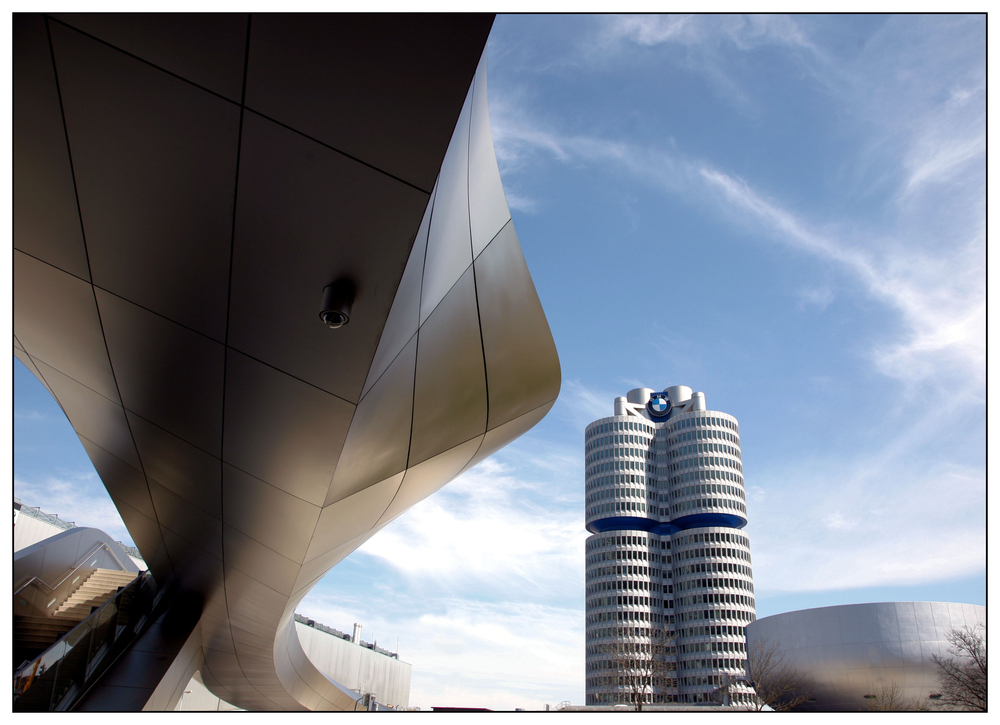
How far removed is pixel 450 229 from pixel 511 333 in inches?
105

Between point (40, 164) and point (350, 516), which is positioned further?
point (350, 516)

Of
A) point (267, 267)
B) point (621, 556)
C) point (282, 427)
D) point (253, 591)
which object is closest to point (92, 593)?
point (253, 591)

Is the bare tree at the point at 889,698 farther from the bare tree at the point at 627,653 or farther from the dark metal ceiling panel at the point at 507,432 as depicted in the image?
the dark metal ceiling panel at the point at 507,432

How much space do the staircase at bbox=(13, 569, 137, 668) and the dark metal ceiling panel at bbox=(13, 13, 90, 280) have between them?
300 inches

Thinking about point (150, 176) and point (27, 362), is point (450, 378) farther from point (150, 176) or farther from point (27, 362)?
point (27, 362)

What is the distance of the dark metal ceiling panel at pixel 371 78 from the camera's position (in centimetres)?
367

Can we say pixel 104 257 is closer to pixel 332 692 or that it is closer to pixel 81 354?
pixel 81 354

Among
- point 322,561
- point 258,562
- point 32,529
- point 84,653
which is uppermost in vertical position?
point 32,529

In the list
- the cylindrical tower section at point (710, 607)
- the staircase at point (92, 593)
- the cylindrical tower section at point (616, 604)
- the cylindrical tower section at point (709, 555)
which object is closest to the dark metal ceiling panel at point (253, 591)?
the staircase at point (92, 593)

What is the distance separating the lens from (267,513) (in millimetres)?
10531

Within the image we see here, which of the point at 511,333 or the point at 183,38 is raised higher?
the point at 511,333

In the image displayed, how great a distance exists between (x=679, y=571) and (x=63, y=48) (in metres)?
146

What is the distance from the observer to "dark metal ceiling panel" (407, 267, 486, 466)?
697 cm
